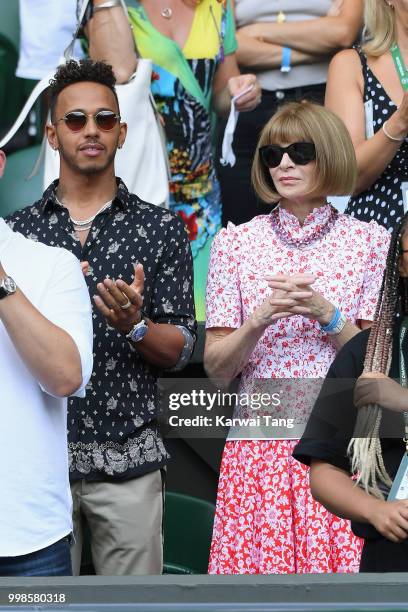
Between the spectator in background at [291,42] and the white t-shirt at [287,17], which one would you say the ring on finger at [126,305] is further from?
the white t-shirt at [287,17]

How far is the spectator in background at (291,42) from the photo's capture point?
220 inches

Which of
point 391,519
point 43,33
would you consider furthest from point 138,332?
point 43,33

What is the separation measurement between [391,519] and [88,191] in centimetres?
178

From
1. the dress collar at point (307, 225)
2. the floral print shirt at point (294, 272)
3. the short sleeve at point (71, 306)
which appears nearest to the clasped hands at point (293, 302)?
the floral print shirt at point (294, 272)

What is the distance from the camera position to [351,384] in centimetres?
348

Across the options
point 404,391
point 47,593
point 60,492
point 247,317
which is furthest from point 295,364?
point 47,593

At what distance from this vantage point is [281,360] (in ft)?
14.0

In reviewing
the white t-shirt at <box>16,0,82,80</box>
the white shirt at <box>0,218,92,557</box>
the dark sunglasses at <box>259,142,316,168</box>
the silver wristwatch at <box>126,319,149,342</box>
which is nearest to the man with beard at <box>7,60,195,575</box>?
the silver wristwatch at <box>126,319,149,342</box>

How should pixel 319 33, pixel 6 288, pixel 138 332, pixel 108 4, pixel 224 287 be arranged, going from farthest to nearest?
pixel 319 33 → pixel 108 4 → pixel 224 287 → pixel 138 332 → pixel 6 288

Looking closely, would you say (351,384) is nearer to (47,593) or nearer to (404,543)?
(404,543)

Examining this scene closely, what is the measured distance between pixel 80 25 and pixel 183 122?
0.55 metres

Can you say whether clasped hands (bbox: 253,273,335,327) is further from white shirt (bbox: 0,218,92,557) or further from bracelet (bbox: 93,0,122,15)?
bracelet (bbox: 93,0,122,15)

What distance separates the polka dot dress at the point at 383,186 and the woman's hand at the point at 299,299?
788 millimetres

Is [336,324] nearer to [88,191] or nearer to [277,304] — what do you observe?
[277,304]
